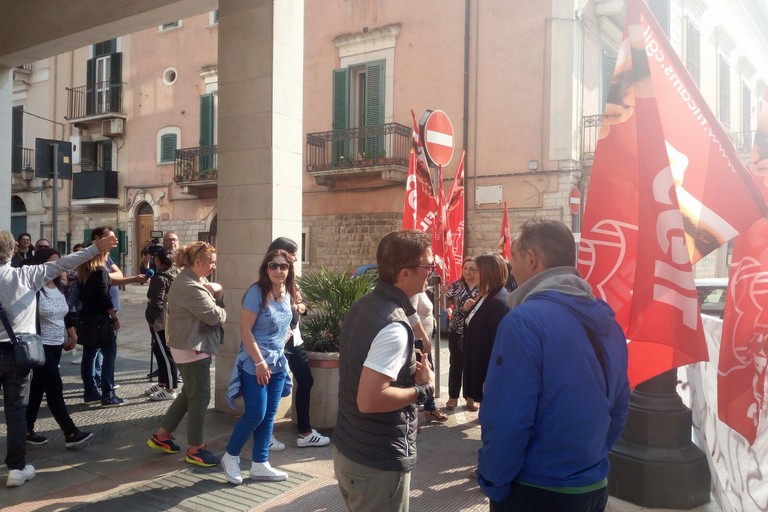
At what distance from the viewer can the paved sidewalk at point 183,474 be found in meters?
4.22

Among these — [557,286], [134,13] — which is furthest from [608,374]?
[134,13]

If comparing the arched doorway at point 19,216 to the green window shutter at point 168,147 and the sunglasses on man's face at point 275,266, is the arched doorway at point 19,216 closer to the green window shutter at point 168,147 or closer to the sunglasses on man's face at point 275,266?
the green window shutter at point 168,147

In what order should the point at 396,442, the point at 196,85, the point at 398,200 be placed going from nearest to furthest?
the point at 396,442
the point at 398,200
the point at 196,85

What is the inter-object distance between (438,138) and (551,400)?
5.20 metres

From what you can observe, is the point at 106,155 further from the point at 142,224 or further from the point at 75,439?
the point at 75,439

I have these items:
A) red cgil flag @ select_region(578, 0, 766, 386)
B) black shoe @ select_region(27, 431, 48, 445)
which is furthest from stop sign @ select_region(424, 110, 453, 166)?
black shoe @ select_region(27, 431, 48, 445)

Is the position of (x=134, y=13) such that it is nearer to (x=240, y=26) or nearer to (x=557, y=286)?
(x=240, y=26)

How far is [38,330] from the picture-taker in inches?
197

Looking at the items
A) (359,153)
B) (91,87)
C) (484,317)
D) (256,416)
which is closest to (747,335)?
(484,317)

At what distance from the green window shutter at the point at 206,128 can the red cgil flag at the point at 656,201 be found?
18.5m

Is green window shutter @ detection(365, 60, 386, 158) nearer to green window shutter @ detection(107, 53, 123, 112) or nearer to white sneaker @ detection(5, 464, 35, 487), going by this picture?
green window shutter @ detection(107, 53, 123, 112)

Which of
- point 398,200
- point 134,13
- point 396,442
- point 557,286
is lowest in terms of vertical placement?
point 396,442

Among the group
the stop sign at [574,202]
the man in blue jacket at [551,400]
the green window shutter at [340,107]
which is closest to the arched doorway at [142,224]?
the green window shutter at [340,107]

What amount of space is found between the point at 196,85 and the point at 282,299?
59.8ft
